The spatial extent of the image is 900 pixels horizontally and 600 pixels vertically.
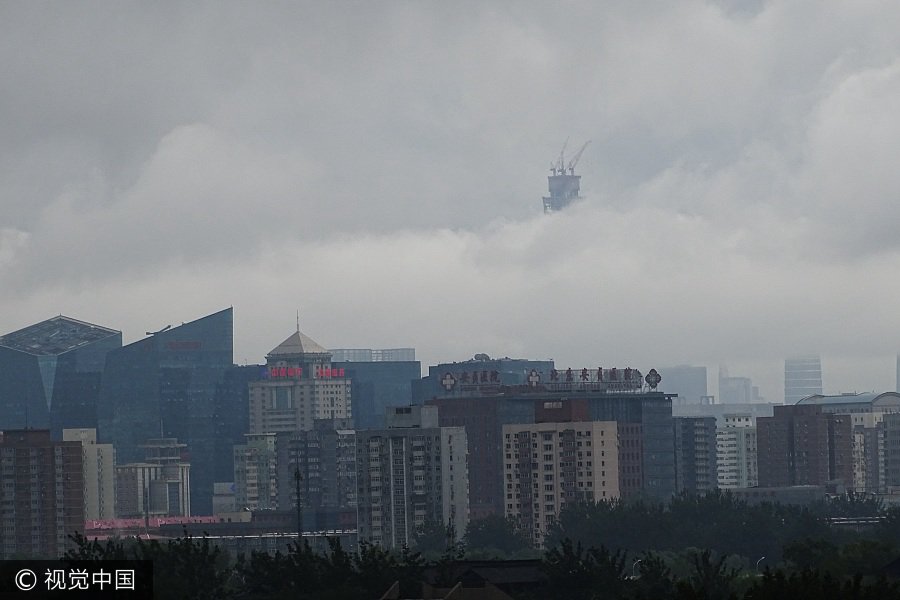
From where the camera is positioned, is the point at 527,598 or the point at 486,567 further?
the point at 486,567

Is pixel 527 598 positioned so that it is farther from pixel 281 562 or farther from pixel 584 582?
pixel 281 562

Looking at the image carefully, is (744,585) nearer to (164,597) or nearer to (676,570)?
(164,597)

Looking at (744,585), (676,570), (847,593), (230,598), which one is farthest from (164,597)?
(676,570)

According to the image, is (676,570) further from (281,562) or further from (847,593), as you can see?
Answer: (847,593)

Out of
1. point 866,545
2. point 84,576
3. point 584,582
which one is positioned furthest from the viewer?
point 866,545

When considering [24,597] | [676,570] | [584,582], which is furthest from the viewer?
[676,570]

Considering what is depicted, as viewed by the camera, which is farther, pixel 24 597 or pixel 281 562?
pixel 281 562

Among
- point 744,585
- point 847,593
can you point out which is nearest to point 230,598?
point 744,585

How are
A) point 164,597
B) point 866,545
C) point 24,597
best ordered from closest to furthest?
point 24,597, point 164,597, point 866,545

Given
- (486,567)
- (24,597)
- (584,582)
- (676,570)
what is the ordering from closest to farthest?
(24,597) < (584,582) < (486,567) < (676,570)
